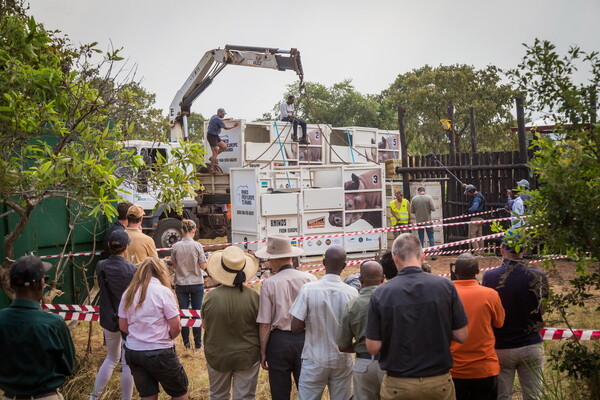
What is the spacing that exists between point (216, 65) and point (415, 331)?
17.1 m

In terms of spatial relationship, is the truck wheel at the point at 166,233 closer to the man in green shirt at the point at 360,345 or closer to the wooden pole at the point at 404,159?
the wooden pole at the point at 404,159

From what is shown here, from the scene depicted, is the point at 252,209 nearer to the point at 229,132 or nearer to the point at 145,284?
the point at 229,132

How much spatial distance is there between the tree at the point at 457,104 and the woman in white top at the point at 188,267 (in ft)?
94.3

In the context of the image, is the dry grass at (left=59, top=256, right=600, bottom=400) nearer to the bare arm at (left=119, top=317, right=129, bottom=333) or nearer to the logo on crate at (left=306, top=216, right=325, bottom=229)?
the bare arm at (left=119, top=317, right=129, bottom=333)

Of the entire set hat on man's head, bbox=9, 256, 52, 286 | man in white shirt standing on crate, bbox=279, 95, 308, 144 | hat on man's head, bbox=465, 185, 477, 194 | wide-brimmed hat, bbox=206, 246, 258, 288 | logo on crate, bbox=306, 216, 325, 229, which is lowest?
wide-brimmed hat, bbox=206, 246, 258, 288

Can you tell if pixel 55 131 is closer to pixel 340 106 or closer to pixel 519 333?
pixel 519 333

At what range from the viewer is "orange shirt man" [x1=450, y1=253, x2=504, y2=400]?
Result: 15.6 feet

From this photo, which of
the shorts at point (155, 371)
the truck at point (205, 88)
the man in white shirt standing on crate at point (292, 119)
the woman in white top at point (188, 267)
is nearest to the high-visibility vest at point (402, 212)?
the man in white shirt standing on crate at point (292, 119)

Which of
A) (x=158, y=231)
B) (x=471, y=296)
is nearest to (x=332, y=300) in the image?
(x=471, y=296)

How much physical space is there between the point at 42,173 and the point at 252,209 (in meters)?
10.1

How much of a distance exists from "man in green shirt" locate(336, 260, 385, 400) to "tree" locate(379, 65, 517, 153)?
3181 cm

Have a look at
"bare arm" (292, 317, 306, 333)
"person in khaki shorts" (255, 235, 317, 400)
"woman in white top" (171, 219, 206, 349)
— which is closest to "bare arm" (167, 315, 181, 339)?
"person in khaki shorts" (255, 235, 317, 400)

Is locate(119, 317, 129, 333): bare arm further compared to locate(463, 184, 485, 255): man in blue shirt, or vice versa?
locate(463, 184, 485, 255): man in blue shirt

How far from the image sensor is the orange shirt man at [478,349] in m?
4.75
